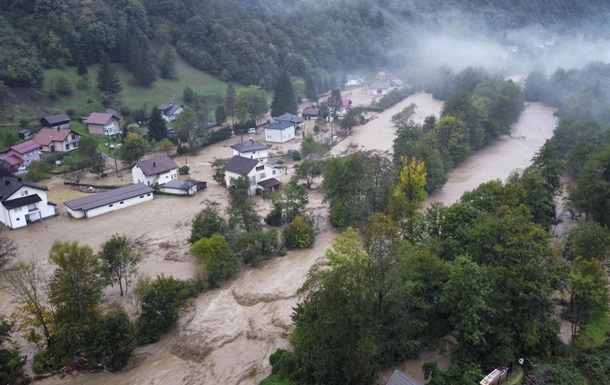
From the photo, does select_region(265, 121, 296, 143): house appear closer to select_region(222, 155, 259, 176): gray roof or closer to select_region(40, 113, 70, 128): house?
select_region(222, 155, 259, 176): gray roof

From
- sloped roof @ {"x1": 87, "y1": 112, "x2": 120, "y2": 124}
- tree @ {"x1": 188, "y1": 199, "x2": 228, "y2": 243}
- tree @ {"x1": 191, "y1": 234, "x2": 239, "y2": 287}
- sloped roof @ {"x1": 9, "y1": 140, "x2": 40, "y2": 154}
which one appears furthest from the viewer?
sloped roof @ {"x1": 87, "y1": 112, "x2": 120, "y2": 124}

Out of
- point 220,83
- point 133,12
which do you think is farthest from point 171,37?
point 220,83

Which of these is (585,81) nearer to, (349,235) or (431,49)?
(431,49)

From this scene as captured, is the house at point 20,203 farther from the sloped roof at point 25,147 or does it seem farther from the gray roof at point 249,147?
the gray roof at point 249,147

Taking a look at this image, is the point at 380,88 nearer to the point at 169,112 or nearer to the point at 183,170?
the point at 169,112

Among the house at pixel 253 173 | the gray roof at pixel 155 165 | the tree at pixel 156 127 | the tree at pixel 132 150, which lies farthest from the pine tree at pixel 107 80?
the house at pixel 253 173

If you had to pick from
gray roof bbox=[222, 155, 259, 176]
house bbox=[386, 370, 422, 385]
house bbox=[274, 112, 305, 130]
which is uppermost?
house bbox=[386, 370, 422, 385]

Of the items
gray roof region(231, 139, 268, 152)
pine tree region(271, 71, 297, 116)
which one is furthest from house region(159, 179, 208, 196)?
pine tree region(271, 71, 297, 116)
